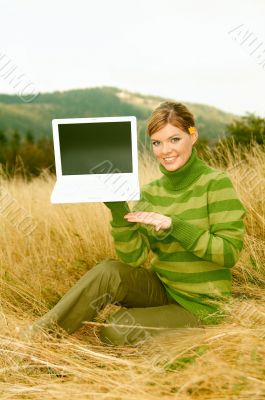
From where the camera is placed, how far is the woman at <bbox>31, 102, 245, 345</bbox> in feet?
7.54

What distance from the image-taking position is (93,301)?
236 cm

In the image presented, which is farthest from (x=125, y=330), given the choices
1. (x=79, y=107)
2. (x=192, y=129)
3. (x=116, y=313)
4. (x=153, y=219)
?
(x=79, y=107)

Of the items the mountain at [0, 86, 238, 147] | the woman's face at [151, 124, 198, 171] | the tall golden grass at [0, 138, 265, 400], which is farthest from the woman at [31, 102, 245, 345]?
the mountain at [0, 86, 238, 147]

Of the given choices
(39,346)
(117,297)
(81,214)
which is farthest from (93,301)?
(81,214)

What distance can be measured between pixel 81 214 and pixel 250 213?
133cm

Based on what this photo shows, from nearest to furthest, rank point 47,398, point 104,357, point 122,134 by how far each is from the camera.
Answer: point 47,398, point 104,357, point 122,134

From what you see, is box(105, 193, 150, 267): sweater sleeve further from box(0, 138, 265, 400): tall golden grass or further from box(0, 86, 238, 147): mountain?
box(0, 86, 238, 147): mountain

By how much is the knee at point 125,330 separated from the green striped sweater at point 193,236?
0.79ft

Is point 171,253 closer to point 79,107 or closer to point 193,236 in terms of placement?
point 193,236

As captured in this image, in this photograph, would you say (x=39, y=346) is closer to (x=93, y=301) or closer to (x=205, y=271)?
(x=93, y=301)

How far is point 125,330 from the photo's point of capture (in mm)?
2391

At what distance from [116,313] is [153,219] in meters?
0.48

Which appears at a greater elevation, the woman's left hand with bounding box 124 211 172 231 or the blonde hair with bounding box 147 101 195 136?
the blonde hair with bounding box 147 101 195 136

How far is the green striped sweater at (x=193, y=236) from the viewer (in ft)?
7.49
